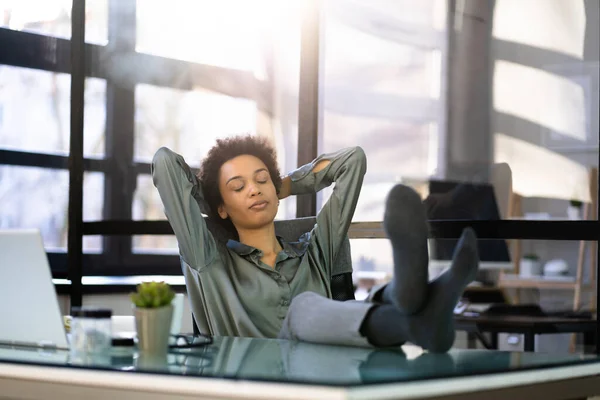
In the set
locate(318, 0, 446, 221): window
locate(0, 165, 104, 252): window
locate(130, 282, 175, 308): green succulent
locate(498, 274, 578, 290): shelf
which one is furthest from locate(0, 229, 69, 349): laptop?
locate(498, 274, 578, 290): shelf

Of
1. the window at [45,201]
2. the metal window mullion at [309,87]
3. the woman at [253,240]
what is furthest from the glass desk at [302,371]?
the window at [45,201]

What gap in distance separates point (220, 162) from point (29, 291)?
103cm

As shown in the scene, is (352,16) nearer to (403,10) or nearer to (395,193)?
(403,10)

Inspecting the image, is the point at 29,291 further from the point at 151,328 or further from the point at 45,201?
the point at 45,201

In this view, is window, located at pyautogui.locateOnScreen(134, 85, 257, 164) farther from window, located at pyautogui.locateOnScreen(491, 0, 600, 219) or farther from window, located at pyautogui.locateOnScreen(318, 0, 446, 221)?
window, located at pyautogui.locateOnScreen(491, 0, 600, 219)

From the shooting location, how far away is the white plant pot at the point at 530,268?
14.6 feet

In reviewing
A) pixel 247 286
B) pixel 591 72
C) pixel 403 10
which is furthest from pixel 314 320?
pixel 403 10

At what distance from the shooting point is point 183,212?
2527 mm

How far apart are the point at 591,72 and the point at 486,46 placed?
0.67 m

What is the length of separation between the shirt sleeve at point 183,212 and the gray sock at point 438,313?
2.85ft

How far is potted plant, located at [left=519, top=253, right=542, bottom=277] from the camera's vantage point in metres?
4.43

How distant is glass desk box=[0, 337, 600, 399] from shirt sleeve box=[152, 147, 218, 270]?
27.1 inches

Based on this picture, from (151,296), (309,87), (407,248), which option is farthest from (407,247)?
(309,87)

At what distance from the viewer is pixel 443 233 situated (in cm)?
355
